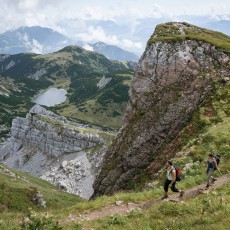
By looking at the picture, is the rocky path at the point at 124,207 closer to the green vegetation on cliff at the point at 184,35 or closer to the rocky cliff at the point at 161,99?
the rocky cliff at the point at 161,99

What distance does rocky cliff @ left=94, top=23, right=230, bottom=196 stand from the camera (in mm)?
49812

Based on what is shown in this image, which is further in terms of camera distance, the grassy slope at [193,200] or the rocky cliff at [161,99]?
the rocky cliff at [161,99]

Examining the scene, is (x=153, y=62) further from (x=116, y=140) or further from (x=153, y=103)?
(x=116, y=140)

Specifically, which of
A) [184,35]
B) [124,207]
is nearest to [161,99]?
[184,35]

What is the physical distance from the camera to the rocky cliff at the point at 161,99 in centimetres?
4981

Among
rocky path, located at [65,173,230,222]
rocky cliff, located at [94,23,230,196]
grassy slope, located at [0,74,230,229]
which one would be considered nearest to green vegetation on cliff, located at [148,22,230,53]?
rocky cliff, located at [94,23,230,196]

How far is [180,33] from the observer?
63.6 meters

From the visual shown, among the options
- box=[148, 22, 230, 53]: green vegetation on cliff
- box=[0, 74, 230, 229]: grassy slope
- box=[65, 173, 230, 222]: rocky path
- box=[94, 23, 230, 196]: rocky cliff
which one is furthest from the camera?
box=[148, 22, 230, 53]: green vegetation on cliff

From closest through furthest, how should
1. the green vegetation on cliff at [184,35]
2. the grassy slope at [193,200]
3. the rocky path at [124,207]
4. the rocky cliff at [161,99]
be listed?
the grassy slope at [193,200]
the rocky path at [124,207]
the rocky cliff at [161,99]
the green vegetation on cliff at [184,35]

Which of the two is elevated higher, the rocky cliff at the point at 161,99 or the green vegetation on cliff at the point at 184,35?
the green vegetation on cliff at the point at 184,35

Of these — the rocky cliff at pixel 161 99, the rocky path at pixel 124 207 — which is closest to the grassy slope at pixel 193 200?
the rocky path at pixel 124 207

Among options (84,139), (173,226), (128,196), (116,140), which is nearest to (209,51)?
(116,140)

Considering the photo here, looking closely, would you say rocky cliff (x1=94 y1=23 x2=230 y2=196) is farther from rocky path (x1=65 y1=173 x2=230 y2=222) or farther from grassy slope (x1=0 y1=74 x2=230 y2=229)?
rocky path (x1=65 y1=173 x2=230 y2=222)

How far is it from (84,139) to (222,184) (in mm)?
168836
